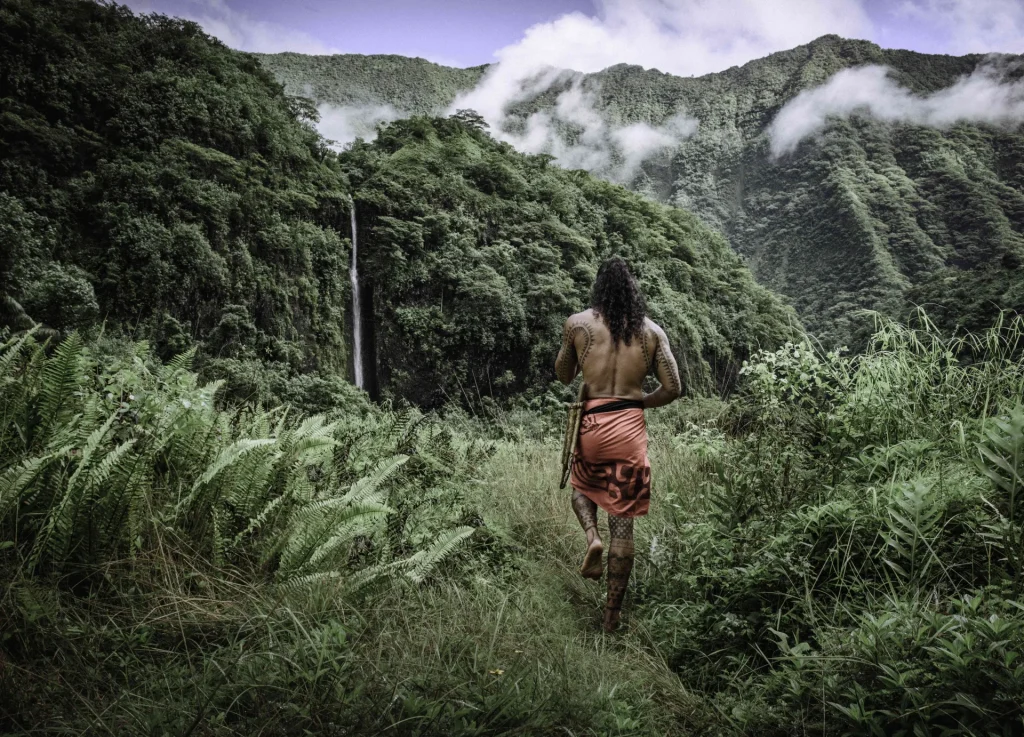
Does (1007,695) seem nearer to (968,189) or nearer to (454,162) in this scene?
(454,162)

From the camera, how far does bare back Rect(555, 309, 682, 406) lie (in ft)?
11.1

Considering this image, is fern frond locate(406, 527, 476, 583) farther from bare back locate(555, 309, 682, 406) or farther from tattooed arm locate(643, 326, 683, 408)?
tattooed arm locate(643, 326, 683, 408)

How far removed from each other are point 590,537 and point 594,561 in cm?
12

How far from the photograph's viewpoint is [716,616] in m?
2.53

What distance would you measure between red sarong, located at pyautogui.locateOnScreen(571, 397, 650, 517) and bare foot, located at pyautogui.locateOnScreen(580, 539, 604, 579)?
0.28 meters

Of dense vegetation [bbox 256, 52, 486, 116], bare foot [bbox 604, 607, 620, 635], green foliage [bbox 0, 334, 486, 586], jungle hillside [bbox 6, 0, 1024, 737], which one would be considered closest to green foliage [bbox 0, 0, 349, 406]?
jungle hillside [bbox 6, 0, 1024, 737]

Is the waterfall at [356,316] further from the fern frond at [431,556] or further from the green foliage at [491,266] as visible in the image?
the fern frond at [431,556]

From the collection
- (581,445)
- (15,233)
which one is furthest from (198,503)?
(15,233)

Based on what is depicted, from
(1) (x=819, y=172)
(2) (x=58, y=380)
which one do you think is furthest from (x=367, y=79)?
(2) (x=58, y=380)

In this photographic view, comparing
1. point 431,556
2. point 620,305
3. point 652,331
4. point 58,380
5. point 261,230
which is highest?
point 261,230

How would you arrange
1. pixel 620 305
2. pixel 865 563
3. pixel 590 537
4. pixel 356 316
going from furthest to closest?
Result: 1. pixel 356 316
2. pixel 620 305
3. pixel 590 537
4. pixel 865 563

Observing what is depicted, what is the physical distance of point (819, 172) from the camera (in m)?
66.4

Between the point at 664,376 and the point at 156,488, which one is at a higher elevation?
the point at 664,376

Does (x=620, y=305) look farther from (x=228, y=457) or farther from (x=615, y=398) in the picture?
(x=228, y=457)
